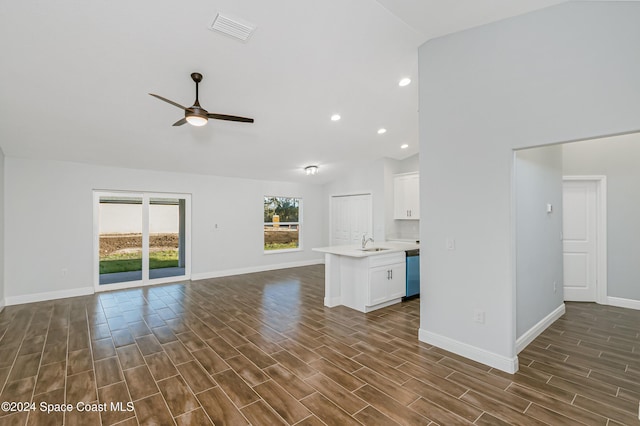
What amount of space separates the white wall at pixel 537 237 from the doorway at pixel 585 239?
0.89 metres

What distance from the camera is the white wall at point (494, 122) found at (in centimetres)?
224

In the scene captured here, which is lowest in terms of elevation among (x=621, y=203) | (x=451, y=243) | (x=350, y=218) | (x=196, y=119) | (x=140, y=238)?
(x=140, y=238)

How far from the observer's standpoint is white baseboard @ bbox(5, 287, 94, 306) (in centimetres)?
484

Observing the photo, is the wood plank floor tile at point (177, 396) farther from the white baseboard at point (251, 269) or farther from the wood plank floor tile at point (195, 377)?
the white baseboard at point (251, 269)

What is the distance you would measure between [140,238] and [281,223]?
3453 millimetres

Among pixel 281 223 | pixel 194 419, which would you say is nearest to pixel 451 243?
pixel 194 419

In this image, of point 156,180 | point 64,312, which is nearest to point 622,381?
point 64,312

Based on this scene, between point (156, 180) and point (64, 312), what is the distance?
2864 mm

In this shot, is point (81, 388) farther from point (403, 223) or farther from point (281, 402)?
point (403, 223)

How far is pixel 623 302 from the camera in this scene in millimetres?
4512

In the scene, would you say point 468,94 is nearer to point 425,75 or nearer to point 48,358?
point 425,75

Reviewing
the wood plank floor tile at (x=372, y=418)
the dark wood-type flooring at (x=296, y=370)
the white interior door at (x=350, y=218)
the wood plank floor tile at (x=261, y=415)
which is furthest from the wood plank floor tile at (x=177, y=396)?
the white interior door at (x=350, y=218)

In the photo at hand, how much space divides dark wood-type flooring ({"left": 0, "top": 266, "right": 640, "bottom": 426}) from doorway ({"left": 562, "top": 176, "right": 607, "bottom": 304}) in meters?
0.36

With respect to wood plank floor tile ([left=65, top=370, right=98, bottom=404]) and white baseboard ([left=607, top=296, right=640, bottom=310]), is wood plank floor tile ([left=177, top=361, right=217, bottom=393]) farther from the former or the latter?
white baseboard ([left=607, top=296, right=640, bottom=310])
